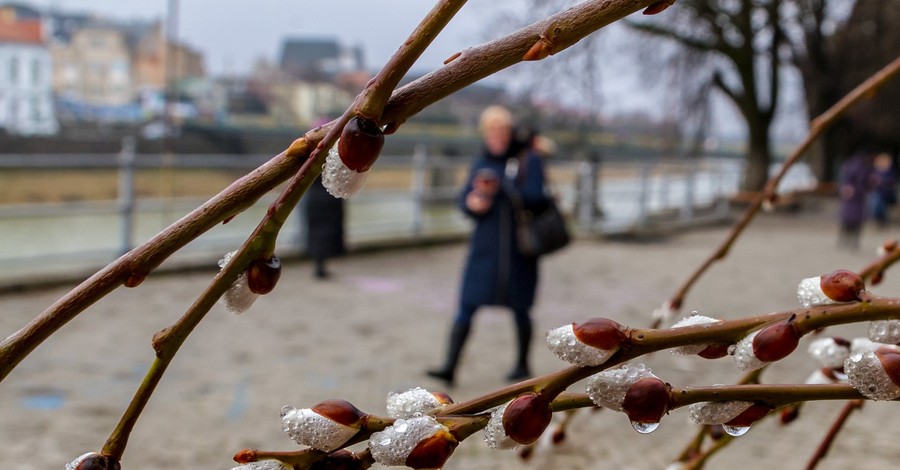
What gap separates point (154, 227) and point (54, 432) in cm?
542

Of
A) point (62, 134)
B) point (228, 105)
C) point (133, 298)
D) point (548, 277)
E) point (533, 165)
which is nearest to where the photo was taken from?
point (533, 165)

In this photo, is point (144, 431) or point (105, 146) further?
point (105, 146)

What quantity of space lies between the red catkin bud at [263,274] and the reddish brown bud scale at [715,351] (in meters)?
0.27

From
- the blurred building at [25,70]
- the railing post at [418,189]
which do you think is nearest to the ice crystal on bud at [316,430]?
the railing post at [418,189]

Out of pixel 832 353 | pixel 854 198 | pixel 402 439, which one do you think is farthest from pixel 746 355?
pixel 854 198

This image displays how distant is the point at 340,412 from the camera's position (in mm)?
571

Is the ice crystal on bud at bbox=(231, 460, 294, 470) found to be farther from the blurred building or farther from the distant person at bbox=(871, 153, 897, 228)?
the blurred building

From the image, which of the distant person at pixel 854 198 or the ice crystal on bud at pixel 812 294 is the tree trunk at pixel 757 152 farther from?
the ice crystal on bud at pixel 812 294

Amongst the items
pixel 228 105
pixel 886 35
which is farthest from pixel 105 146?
pixel 886 35

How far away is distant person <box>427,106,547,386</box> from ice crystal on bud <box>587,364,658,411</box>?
4.48 m

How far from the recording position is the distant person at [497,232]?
16.8 feet

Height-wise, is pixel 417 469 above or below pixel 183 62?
below

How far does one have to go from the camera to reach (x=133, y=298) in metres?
7.20

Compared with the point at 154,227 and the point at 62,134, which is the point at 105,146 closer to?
the point at 62,134
